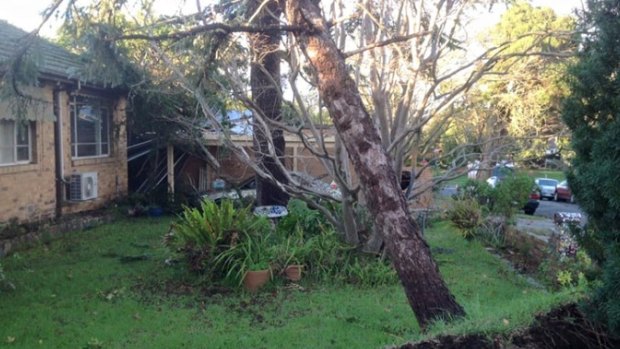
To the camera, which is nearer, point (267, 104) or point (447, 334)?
point (447, 334)

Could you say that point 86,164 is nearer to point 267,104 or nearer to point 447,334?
point 267,104

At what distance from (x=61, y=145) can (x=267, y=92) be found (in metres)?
4.90

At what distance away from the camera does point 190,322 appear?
278 inches

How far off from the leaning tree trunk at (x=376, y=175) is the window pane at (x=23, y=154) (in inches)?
334

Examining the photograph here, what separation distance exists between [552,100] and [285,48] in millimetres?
4870

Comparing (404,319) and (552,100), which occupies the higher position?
(552,100)

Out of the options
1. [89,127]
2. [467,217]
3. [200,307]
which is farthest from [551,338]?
[89,127]

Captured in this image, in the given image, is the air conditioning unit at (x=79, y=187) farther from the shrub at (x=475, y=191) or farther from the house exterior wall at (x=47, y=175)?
the shrub at (x=475, y=191)

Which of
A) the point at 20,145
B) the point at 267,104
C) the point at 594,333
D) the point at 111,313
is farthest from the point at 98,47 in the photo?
the point at 594,333

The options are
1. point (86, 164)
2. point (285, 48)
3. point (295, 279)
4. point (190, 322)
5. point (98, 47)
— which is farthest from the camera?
point (86, 164)

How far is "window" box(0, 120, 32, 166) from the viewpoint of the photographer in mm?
12262

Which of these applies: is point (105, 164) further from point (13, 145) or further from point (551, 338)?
point (551, 338)

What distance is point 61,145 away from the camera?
13.9 metres

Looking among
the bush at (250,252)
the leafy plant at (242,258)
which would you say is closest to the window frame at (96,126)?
the bush at (250,252)
